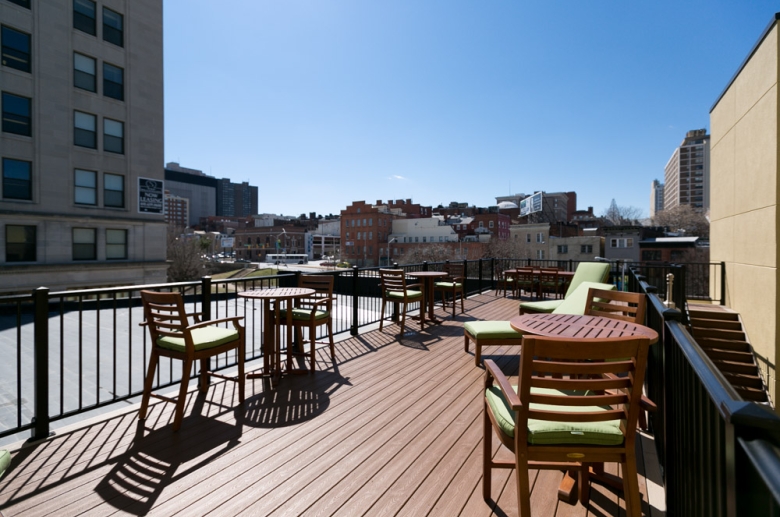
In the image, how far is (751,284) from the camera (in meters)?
7.80

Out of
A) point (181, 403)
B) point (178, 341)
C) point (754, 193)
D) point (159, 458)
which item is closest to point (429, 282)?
point (178, 341)

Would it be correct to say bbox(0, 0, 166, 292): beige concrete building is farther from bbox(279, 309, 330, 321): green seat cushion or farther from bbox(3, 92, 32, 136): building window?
bbox(279, 309, 330, 321): green seat cushion

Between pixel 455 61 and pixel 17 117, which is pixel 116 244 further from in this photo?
pixel 455 61

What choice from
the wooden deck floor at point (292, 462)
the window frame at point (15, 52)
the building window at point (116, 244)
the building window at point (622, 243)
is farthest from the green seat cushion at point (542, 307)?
the building window at point (622, 243)

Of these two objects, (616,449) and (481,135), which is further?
(481,135)

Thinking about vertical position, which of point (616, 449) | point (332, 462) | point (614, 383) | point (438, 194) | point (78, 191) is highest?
point (438, 194)

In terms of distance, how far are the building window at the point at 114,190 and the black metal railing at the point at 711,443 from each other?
86.2ft

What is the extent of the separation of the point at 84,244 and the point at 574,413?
25677 mm

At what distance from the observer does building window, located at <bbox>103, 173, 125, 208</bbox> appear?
21.1 m

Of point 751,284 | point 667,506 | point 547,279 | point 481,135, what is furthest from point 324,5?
point 481,135

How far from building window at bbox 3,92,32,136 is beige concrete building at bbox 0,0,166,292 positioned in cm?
4

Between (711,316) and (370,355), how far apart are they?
9.01 metres

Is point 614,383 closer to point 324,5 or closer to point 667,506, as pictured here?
point 667,506

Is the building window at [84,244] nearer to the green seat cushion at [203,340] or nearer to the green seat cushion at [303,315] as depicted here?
the green seat cushion at [303,315]
